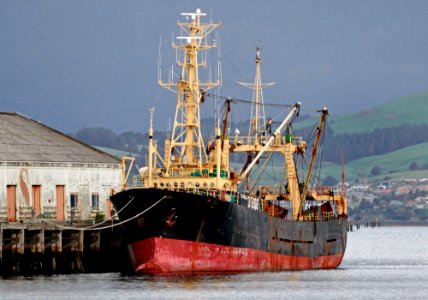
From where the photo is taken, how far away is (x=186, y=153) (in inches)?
3391

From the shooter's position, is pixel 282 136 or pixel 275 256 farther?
pixel 282 136

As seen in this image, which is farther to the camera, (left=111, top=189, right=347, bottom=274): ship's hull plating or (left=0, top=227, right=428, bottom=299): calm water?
(left=111, top=189, right=347, bottom=274): ship's hull plating

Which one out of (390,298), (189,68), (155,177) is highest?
(189,68)

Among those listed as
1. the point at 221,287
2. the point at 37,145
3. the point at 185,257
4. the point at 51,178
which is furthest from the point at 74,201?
the point at 221,287

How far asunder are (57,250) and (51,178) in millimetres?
6955

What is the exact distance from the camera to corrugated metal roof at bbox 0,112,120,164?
87.9 metres

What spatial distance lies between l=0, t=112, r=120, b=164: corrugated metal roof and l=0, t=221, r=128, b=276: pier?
20.4 feet

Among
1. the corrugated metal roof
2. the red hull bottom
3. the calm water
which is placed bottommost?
the calm water

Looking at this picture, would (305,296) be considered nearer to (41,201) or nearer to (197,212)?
(197,212)

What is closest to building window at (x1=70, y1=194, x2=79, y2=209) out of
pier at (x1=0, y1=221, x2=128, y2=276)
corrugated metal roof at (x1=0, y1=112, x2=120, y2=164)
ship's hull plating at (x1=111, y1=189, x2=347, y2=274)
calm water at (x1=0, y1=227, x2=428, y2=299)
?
corrugated metal roof at (x1=0, y1=112, x2=120, y2=164)

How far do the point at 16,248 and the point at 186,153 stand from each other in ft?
39.7

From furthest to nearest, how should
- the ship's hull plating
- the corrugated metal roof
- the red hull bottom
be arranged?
the corrugated metal roof < the ship's hull plating < the red hull bottom

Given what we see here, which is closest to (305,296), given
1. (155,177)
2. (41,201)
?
(155,177)

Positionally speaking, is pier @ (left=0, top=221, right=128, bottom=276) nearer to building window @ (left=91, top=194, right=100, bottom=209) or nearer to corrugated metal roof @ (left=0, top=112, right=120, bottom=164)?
building window @ (left=91, top=194, right=100, bottom=209)
